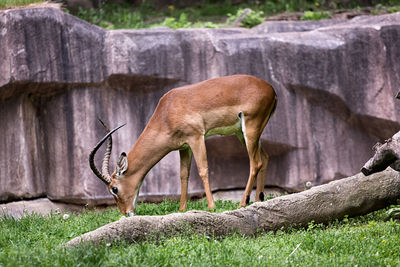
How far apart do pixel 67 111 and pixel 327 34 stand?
517cm

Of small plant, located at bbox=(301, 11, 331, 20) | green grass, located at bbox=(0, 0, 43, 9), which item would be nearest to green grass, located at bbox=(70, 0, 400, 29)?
small plant, located at bbox=(301, 11, 331, 20)

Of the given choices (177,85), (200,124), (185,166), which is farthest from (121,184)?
(177,85)

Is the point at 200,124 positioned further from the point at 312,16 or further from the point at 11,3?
the point at 312,16

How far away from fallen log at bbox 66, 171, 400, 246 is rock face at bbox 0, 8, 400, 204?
3.57m

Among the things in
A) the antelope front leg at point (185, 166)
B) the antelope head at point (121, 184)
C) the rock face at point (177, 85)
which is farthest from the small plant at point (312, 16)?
the antelope head at point (121, 184)

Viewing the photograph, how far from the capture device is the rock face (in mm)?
11461

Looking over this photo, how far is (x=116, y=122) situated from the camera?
38.8ft

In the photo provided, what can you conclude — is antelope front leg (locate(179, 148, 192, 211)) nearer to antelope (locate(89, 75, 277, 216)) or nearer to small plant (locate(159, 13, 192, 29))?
antelope (locate(89, 75, 277, 216))

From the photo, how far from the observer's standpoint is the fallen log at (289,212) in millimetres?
6910

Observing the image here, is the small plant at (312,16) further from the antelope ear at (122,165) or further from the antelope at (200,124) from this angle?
the antelope ear at (122,165)

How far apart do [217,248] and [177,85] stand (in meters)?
6.09

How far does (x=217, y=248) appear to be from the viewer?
20.6ft

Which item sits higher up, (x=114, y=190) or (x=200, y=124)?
(x=200, y=124)

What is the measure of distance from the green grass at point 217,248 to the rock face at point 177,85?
3.41 meters
